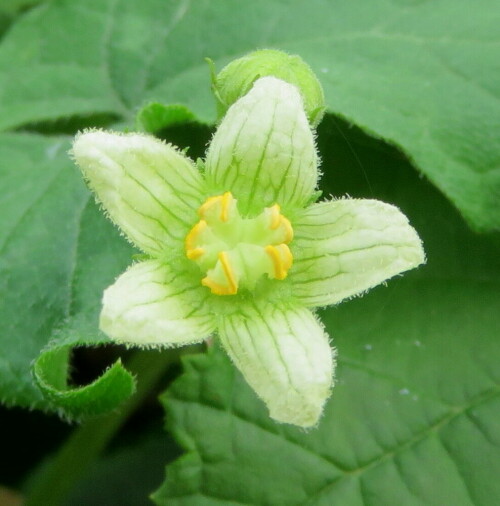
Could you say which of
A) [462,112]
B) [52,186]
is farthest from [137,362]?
[462,112]

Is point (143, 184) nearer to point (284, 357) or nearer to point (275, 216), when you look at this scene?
→ point (275, 216)

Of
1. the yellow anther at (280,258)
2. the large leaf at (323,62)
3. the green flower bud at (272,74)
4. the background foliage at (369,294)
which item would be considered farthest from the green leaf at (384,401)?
the yellow anther at (280,258)

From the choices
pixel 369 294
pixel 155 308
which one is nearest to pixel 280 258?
pixel 155 308

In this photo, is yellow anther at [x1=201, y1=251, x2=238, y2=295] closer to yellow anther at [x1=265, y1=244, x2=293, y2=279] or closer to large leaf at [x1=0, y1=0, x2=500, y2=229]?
yellow anther at [x1=265, y1=244, x2=293, y2=279]

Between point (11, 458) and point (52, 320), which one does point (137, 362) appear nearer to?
point (52, 320)

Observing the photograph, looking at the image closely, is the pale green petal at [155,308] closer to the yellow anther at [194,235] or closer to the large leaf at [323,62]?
the yellow anther at [194,235]

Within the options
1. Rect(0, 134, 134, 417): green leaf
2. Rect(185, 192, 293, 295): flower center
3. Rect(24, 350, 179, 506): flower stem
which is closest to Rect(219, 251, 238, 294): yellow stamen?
Rect(185, 192, 293, 295): flower center
